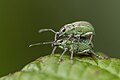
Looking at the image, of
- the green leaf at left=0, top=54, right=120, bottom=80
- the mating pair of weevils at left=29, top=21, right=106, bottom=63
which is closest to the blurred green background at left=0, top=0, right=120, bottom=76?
the mating pair of weevils at left=29, top=21, right=106, bottom=63

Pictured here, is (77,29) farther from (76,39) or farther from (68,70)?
(68,70)

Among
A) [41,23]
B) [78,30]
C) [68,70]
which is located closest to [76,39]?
[78,30]

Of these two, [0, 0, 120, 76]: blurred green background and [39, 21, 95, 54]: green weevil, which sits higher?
[39, 21, 95, 54]: green weevil

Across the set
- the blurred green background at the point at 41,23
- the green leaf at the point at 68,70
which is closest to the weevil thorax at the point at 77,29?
the green leaf at the point at 68,70

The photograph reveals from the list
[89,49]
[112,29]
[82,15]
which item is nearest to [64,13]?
[82,15]

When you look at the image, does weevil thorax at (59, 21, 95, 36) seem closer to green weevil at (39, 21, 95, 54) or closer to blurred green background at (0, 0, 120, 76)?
green weevil at (39, 21, 95, 54)

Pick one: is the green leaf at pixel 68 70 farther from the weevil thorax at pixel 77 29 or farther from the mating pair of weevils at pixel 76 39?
the weevil thorax at pixel 77 29
